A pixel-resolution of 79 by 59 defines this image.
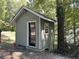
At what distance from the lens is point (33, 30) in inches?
601

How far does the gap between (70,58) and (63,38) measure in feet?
8.80

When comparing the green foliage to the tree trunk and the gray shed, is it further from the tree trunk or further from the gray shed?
the tree trunk

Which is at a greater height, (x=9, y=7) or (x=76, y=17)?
(x=9, y=7)

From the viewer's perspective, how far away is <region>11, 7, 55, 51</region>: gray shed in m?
14.4

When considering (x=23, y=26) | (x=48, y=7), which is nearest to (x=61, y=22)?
(x=23, y=26)

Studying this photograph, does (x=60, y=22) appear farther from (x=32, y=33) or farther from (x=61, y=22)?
(x=32, y=33)

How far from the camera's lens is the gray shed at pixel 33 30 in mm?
14398

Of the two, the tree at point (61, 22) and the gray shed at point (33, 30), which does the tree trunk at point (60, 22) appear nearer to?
the tree at point (61, 22)

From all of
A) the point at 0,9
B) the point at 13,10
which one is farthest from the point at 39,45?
the point at 13,10

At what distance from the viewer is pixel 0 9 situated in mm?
28141

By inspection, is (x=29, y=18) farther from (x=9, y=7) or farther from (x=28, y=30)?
(x=9, y=7)

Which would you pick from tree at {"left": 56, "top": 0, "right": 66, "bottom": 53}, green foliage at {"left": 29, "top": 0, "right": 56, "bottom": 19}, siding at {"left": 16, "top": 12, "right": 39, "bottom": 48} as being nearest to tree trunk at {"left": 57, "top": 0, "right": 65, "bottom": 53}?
tree at {"left": 56, "top": 0, "right": 66, "bottom": 53}

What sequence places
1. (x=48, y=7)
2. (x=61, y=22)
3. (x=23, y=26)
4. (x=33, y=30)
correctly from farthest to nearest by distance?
(x=48, y=7)
(x=23, y=26)
(x=33, y=30)
(x=61, y=22)

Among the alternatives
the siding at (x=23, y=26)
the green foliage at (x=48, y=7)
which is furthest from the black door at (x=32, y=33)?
the green foliage at (x=48, y=7)
